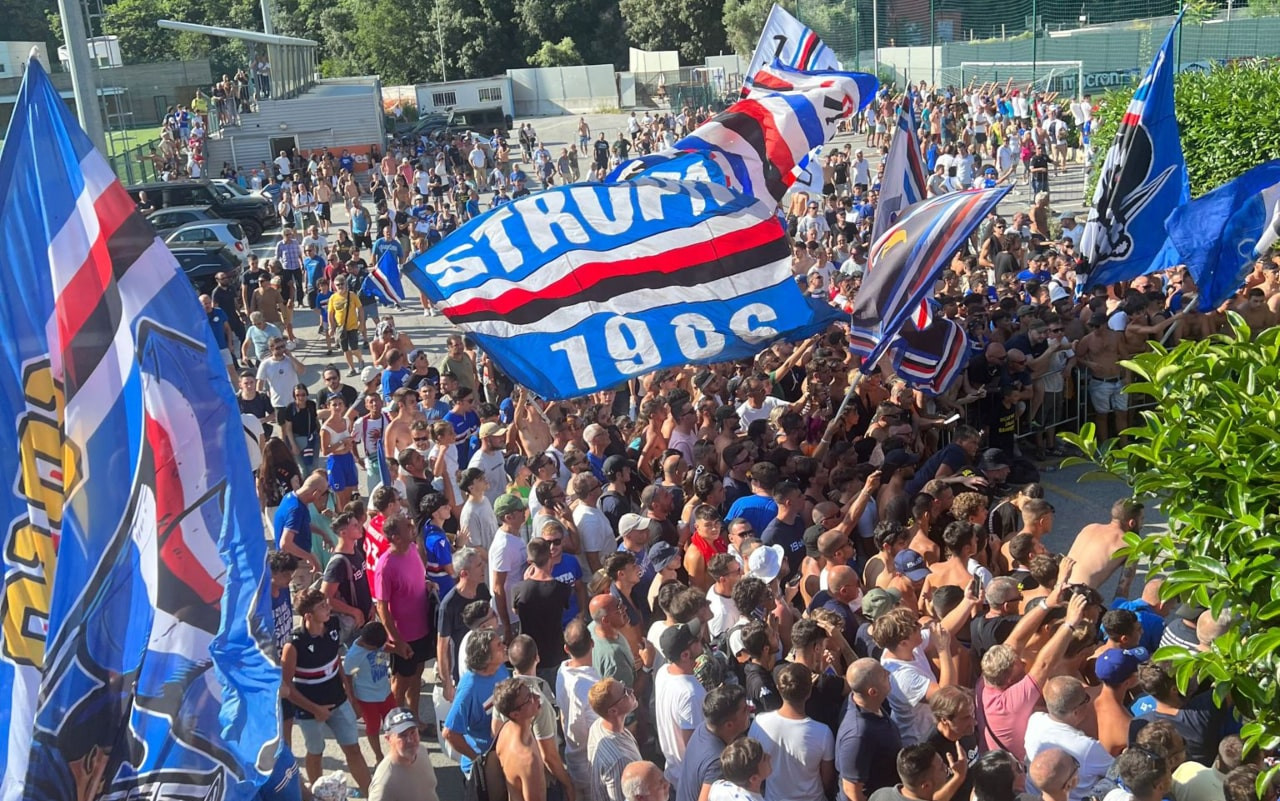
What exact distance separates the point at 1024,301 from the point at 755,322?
660cm

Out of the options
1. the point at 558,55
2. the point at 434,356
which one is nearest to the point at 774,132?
the point at 434,356

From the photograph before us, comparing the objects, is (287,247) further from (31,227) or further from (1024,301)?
(31,227)

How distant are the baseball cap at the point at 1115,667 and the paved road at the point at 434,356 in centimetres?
360

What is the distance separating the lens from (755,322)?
8289mm

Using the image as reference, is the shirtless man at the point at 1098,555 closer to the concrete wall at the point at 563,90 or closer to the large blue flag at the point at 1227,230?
the large blue flag at the point at 1227,230

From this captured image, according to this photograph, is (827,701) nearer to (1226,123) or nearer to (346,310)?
(346,310)

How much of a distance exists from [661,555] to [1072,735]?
2704 mm

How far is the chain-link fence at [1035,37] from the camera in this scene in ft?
115

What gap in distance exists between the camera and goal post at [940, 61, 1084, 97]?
3634cm

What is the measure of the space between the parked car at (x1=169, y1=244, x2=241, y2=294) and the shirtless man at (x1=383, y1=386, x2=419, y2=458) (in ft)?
39.2

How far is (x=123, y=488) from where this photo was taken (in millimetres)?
4242

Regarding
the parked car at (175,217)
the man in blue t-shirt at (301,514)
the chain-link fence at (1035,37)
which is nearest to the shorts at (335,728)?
the man in blue t-shirt at (301,514)

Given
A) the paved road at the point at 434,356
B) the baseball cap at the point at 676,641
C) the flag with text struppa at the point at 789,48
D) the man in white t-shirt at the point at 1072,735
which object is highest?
the flag with text struppa at the point at 789,48

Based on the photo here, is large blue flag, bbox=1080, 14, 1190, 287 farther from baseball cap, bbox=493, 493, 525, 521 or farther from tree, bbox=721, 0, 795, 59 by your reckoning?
tree, bbox=721, 0, 795, 59
